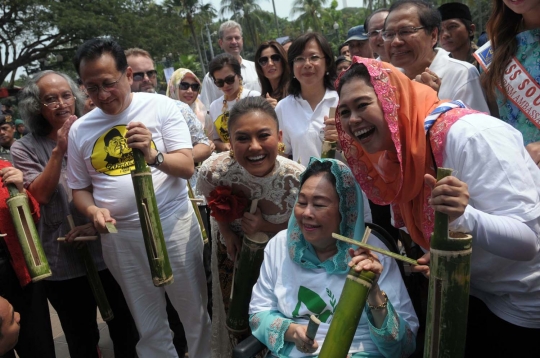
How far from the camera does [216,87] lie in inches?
218

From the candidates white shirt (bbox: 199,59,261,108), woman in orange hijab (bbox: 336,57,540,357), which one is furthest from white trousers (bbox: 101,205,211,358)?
white shirt (bbox: 199,59,261,108)

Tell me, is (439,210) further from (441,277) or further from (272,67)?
(272,67)

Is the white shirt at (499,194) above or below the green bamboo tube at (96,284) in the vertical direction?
above

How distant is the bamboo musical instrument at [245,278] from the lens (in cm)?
270

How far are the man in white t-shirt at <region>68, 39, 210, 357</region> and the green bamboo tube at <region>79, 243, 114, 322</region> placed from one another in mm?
168

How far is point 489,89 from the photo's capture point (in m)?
2.47

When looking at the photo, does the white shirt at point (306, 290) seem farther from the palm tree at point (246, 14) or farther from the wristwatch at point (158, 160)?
the palm tree at point (246, 14)

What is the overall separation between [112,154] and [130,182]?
205 millimetres

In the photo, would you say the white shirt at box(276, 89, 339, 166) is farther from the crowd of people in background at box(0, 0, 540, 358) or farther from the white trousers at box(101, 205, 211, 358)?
the white trousers at box(101, 205, 211, 358)

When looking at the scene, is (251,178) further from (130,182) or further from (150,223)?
(130,182)

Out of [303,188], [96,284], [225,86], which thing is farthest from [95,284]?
[225,86]

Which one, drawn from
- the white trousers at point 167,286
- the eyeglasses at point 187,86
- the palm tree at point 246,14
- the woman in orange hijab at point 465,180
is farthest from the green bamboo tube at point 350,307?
the palm tree at point 246,14

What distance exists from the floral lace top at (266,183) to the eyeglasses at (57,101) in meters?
1.09

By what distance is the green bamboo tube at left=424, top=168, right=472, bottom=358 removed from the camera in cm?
141
